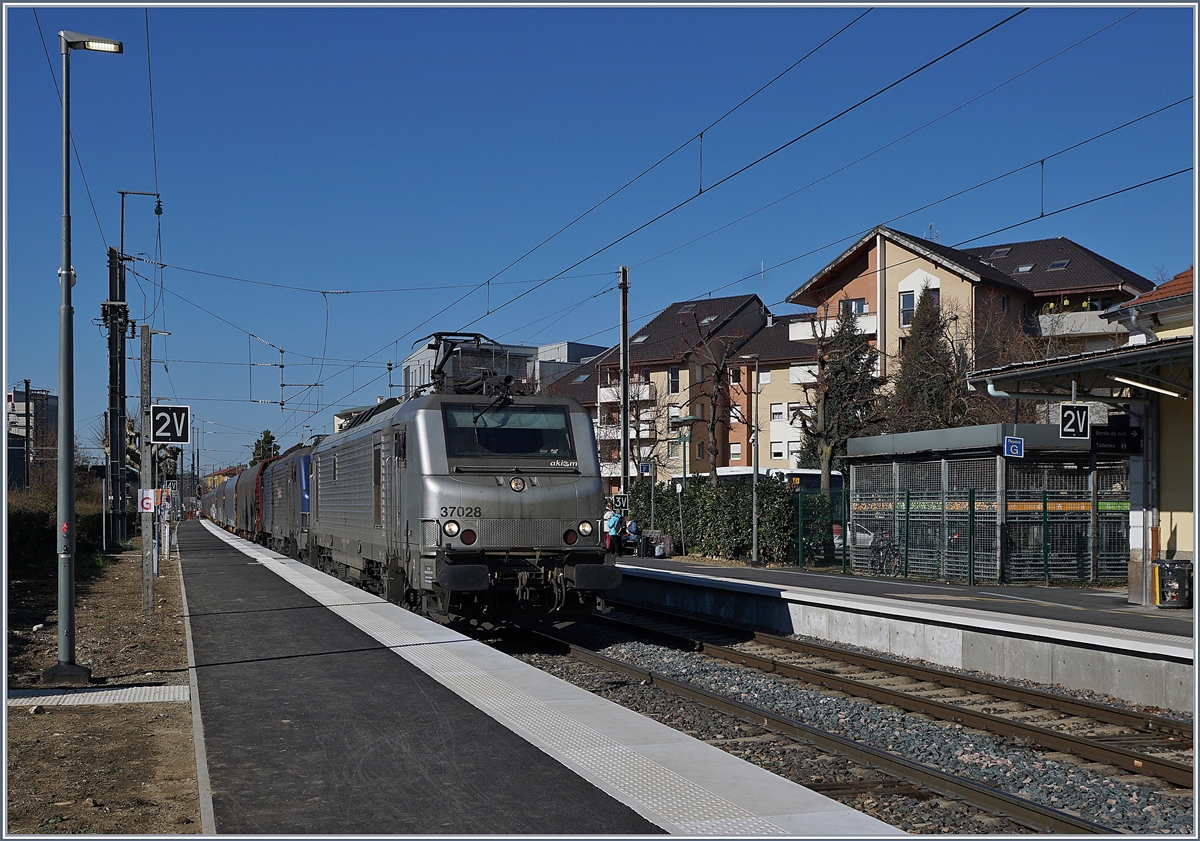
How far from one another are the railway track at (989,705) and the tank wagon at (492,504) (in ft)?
8.53

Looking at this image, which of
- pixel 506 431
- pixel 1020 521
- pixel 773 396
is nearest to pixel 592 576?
pixel 506 431

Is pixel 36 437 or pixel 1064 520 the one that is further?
pixel 36 437

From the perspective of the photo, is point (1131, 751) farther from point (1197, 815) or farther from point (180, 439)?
point (180, 439)

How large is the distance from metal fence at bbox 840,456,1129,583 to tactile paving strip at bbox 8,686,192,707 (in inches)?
674

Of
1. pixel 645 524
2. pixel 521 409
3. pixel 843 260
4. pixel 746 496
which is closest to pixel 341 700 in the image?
pixel 521 409

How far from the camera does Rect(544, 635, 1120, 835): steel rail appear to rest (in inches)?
275

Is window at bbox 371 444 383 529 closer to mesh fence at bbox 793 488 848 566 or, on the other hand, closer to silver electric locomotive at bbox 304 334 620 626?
silver electric locomotive at bbox 304 334 620 626

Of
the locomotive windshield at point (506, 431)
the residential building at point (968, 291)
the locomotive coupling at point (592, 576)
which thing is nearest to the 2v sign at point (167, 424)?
the locomotive windshield at point (506, 431)

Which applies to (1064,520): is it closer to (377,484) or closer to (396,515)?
(377,484)

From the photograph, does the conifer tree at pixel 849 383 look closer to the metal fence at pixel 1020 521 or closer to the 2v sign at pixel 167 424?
the metal fence at pixel 1020 521

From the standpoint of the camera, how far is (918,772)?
8.05m

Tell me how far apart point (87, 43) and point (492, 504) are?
687cm

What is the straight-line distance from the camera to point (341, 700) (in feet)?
32.0

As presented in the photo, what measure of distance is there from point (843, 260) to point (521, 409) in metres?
40.0
